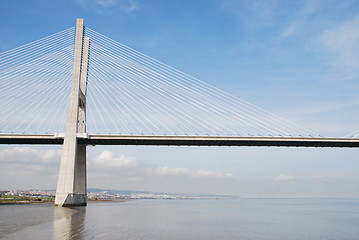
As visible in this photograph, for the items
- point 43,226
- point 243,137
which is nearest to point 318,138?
point 243,137

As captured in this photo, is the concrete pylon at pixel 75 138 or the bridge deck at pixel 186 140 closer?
the concrete pylon at pixel 75 138

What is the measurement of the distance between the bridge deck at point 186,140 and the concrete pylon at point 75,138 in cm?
147

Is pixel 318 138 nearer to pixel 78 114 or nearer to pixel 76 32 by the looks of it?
pixel 78 114

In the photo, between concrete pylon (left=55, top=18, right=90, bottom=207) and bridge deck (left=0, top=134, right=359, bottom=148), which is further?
bridge deck (left=0, top=134, right=359, bottom=148)

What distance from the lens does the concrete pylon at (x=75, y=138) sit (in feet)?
118

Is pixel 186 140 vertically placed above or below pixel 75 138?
below

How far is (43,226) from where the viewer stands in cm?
1922

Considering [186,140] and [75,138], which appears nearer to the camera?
[75,138]

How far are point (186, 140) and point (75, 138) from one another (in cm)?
1188

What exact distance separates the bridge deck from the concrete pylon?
147 cm

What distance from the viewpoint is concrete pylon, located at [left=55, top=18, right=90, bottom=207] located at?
36.1 meters

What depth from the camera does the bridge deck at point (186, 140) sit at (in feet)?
128

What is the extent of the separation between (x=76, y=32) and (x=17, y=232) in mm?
27136

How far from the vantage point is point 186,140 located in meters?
40.3
